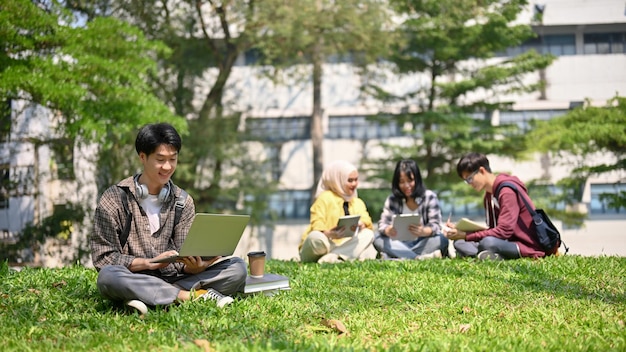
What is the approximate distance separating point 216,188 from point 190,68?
11.2 ft

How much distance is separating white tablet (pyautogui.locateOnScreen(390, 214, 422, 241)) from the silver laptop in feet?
10.2

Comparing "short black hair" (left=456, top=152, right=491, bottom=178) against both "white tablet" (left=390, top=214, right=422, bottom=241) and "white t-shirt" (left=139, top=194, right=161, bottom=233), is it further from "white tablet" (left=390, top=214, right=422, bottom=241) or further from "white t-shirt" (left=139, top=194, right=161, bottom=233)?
"white t-shirt" (left=139, top=194, right=161, bottom=233)

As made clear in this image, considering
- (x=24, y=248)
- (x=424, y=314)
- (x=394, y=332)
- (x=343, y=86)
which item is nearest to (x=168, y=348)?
(x=394, y=332)

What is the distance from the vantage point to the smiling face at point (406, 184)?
7.12 meters

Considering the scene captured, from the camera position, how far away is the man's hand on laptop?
374 cm

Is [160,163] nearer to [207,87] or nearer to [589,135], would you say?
[589,135]

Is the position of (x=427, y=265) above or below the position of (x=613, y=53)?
below

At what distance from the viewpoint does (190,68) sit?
18641mm

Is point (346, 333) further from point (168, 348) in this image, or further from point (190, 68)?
point (190, 68)

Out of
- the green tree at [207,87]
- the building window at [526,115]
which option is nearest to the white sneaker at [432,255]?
the green tree at [207,87]

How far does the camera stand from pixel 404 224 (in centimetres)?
676

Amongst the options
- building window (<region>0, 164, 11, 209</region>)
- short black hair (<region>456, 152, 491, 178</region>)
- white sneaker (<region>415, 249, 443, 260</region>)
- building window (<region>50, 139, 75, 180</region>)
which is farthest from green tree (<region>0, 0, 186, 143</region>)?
short black hair (<region>456, 152, 491, 178</region>)

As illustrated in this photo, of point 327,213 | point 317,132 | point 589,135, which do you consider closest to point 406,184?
point 327,213

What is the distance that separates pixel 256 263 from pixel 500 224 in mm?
2677
